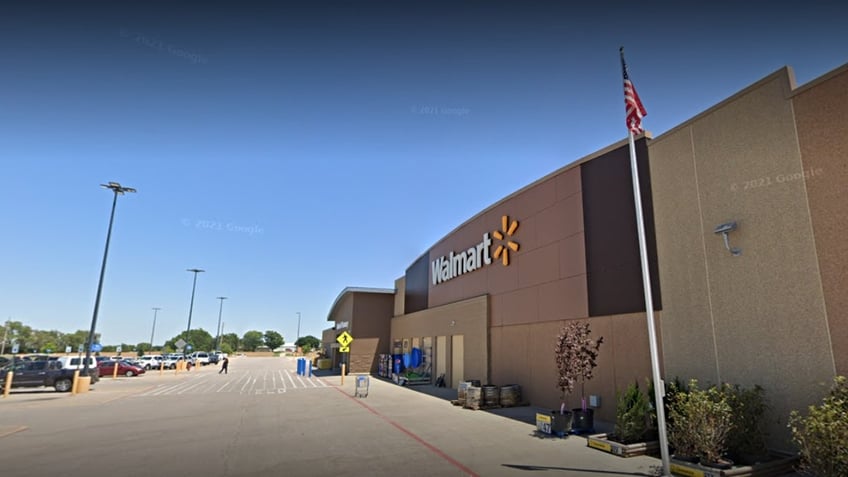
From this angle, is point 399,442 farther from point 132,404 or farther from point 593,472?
point 132,404

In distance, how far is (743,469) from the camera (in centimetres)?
815

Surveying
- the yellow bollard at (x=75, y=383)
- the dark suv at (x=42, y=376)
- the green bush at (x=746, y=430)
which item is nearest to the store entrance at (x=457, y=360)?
the green bush at (x=746, y=430)

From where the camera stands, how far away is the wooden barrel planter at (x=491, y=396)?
57.5ft

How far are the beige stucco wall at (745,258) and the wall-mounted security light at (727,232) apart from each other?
0.41ft

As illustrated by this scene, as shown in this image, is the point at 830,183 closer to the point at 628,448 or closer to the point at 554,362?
the point at 628,448

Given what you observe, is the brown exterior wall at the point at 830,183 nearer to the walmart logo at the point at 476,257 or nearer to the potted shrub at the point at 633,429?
the potted shrub at the point at 633,429

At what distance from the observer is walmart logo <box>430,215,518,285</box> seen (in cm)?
2083

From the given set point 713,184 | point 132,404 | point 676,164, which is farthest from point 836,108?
point 132,404

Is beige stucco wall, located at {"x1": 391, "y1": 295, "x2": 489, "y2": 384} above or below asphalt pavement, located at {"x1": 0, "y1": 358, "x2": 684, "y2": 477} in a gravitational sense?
above

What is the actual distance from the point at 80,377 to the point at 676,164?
30538 mm

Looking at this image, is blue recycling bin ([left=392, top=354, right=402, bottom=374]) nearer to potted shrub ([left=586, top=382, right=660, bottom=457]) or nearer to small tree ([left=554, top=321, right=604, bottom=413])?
small tree ([left=554, top=321, right=604, bottom=413])

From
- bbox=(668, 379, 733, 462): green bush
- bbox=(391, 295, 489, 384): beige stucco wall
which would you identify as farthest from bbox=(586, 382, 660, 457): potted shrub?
bbox=(391, 295, 489, 384): beige stucco wall

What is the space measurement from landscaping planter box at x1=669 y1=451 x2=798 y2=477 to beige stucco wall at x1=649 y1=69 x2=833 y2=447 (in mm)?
819

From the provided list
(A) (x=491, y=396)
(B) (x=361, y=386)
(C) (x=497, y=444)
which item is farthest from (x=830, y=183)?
(B) (x=361, y=386)
